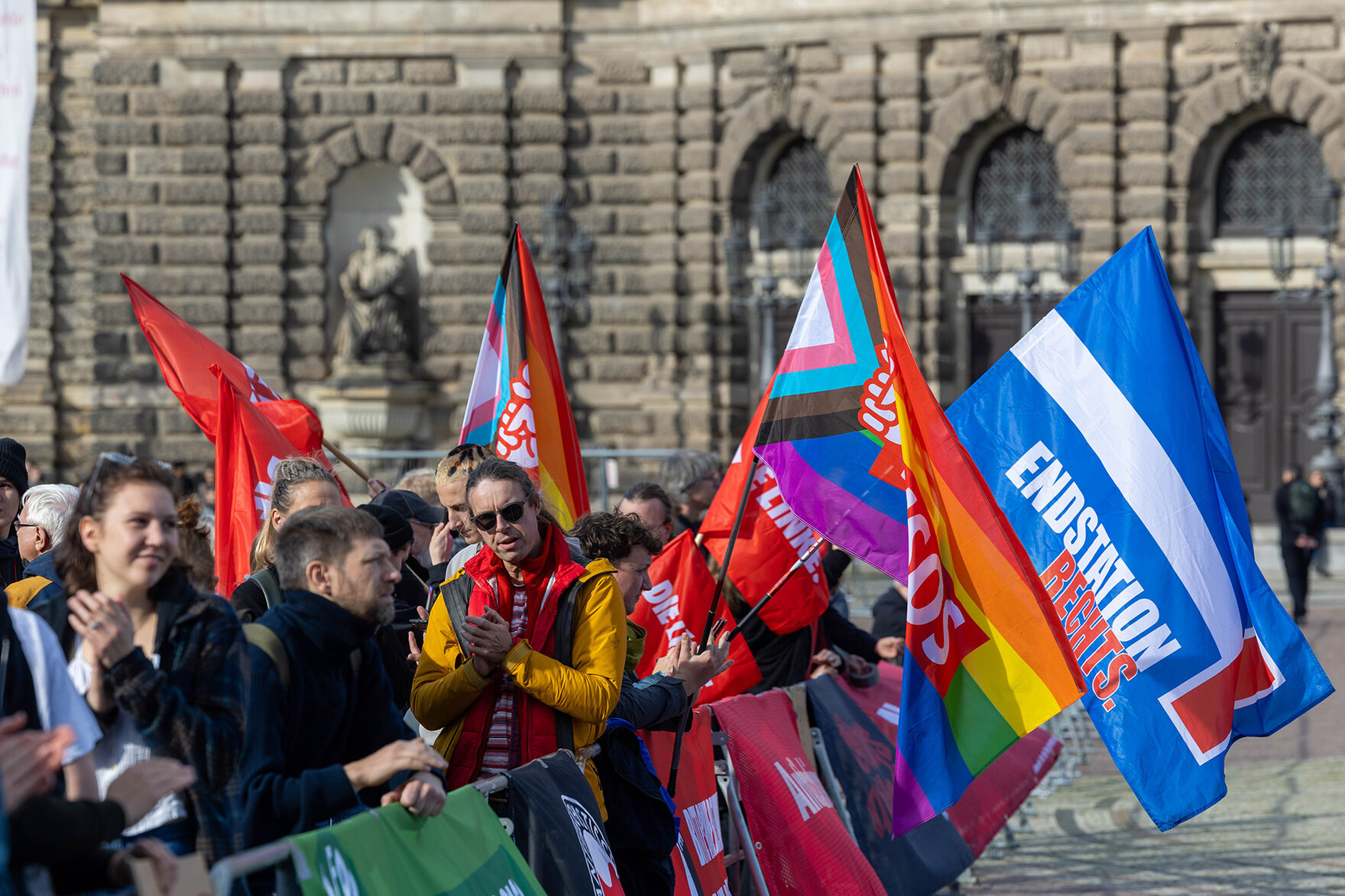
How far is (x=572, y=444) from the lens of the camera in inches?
309

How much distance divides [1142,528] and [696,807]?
161cm

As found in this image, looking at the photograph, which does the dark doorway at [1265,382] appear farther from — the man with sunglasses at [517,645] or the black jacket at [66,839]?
the black jacket at [66,839]

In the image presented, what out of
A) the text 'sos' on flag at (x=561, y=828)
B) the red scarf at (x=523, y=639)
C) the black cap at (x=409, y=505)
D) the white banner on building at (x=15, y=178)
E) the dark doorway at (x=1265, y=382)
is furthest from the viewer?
the dark doorway at (x=1265, y=382)

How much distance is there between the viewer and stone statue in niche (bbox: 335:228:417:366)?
835 inches

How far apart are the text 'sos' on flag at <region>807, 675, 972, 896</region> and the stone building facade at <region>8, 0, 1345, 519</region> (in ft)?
45.2

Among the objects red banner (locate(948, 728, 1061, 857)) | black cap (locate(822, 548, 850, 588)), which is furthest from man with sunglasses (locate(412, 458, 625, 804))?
black cap (locate(822, 548, 850, 588))

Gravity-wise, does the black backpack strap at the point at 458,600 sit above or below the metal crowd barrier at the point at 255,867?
above

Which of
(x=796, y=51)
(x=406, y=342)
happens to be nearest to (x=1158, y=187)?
(x=796, y=51)

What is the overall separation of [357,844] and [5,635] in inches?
31.4

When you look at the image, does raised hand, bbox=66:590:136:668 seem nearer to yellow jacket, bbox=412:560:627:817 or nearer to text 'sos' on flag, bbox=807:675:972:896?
yellow jacket, bbox=412:560:627:817

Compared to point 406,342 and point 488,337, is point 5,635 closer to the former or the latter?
point 488,337

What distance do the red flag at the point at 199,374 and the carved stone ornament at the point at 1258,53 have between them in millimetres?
14377

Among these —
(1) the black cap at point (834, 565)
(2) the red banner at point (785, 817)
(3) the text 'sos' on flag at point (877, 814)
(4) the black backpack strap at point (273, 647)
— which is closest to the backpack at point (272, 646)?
(4) the black backpack strap at point (273, 647)

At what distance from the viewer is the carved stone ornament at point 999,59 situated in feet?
65.2
